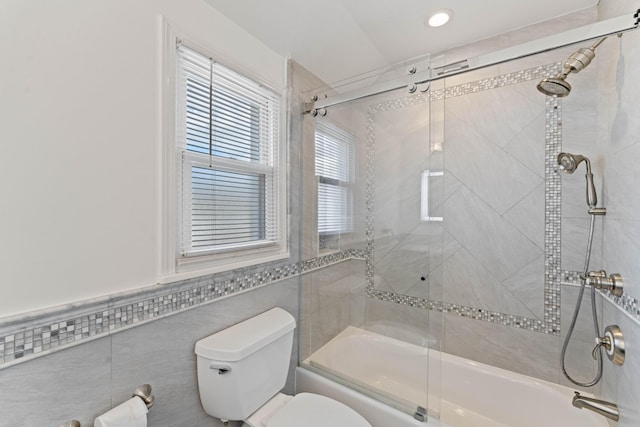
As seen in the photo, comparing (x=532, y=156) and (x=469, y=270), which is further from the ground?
(x=532, y=156)

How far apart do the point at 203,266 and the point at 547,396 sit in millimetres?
1999

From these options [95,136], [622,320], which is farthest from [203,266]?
[622,320]

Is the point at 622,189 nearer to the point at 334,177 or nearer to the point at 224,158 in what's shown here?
the point at 334,177

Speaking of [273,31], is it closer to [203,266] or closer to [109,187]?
[109,187]

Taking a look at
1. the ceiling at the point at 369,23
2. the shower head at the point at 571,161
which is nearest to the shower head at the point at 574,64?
the shower head at the point at 571,161

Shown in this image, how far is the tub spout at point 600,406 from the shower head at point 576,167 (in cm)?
93

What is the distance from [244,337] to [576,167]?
6.28ft

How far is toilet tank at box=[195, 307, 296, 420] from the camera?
1.13m

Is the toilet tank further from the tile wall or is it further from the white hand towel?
the tile wall

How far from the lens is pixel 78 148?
86 centimetres

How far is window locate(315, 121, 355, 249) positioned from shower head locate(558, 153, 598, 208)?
1.20m

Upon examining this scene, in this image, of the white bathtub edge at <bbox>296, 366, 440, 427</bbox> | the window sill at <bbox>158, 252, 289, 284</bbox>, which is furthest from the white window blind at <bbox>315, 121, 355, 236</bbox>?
the white bathtub edge at <bbox>296, 366, 440, 427</bbox>

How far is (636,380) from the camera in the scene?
997 mm

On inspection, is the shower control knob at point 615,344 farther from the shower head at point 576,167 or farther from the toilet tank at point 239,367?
the toilet tank at point 239,367
